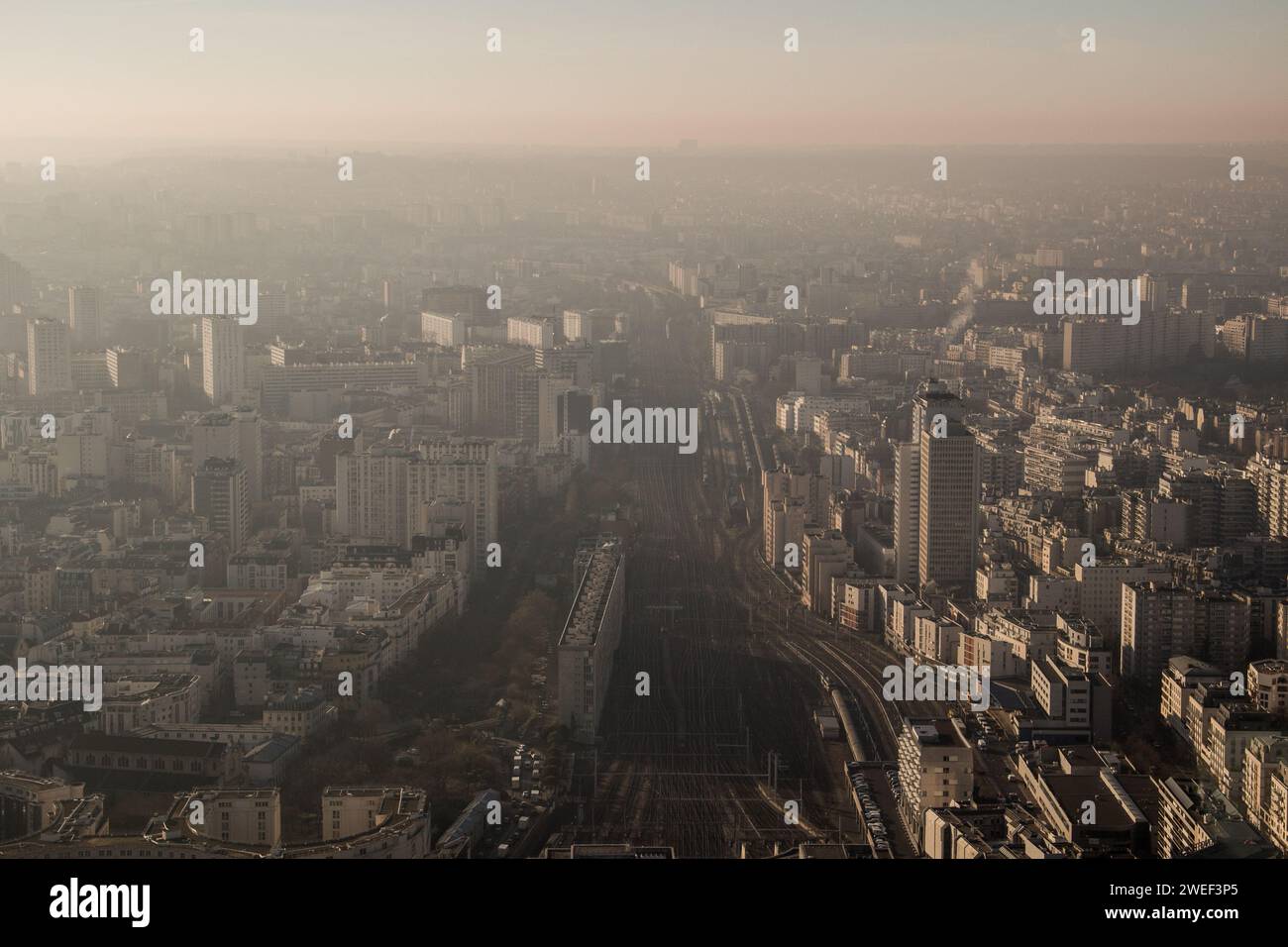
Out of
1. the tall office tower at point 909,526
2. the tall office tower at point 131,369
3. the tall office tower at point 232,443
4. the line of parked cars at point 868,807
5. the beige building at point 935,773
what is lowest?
the line of parked cars at point 868,807

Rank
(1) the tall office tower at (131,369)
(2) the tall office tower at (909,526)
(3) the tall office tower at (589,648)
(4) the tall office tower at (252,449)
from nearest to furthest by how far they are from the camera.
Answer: (3) the tall office tower at (589,648) → (2) the tall office tower at (909,526) → (4) the tall office tower at (252,449) → (1) the tall office tower at (131,369)

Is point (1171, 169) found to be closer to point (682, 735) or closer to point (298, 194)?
point (682, 735)

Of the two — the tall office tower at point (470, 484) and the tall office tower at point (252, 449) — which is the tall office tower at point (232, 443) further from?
the tall office tower at point (470, 484)

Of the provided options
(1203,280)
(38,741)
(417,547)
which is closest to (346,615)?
(417,547)

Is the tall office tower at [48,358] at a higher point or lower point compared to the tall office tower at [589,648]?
higher

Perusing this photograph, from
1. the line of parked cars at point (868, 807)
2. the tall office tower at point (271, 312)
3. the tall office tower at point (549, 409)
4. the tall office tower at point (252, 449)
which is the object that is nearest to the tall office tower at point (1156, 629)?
the line of parked cars at point (868, 807)

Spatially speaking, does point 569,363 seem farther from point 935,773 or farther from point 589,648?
point 935,773

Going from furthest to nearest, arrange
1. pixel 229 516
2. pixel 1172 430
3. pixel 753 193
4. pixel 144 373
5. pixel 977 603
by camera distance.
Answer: pixel 144 373 < pixel 753 193 < pixel 1172 430 < pixel 229 516 < pixel 977 603
